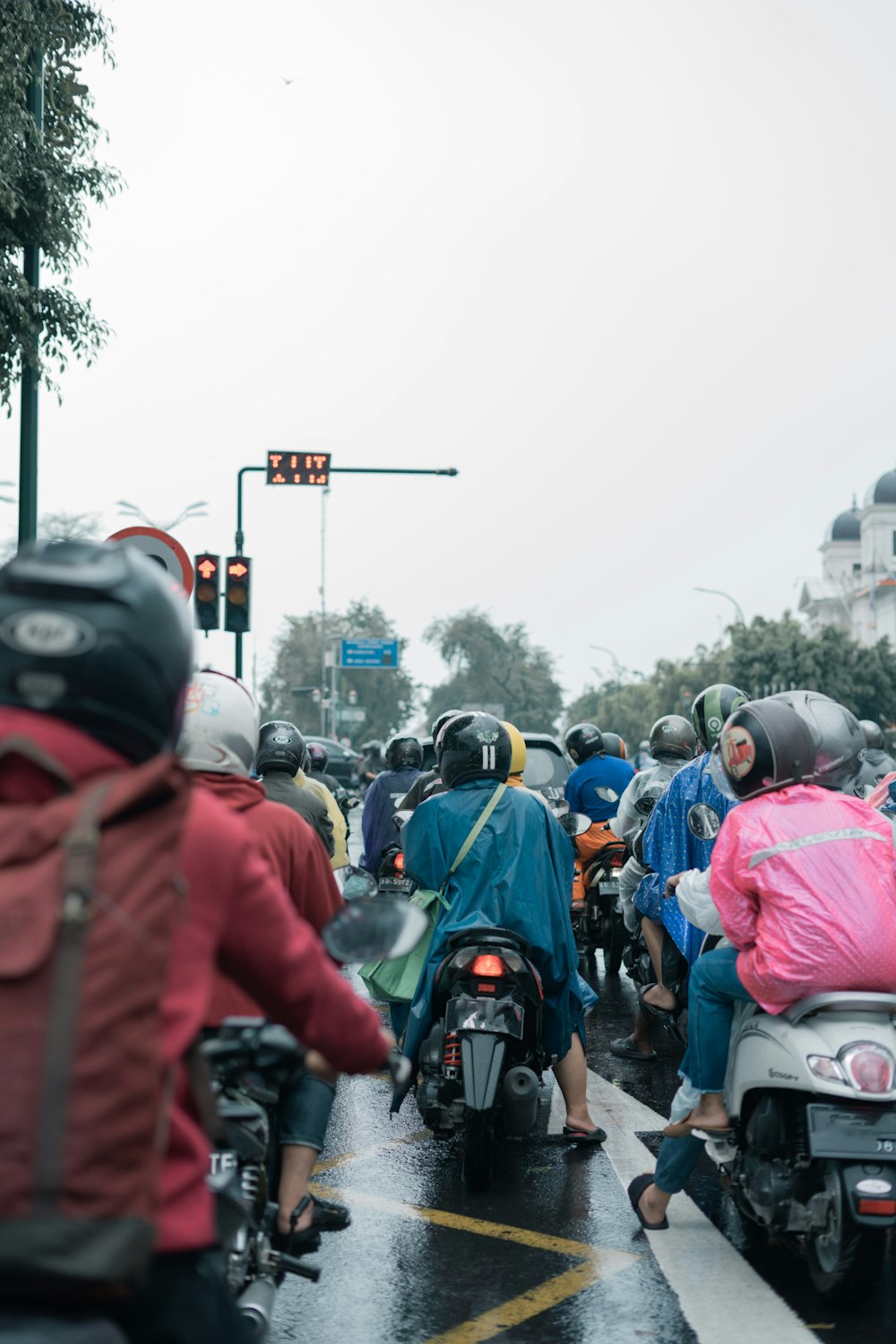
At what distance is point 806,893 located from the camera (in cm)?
446

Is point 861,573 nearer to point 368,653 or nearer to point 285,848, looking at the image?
point 368,653

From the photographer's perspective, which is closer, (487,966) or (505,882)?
(487,966)

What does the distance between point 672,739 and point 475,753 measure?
320cm

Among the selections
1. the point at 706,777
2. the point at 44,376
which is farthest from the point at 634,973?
the point at 44,376

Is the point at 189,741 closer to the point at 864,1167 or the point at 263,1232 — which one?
the point at 263,1232

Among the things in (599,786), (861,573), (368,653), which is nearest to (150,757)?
(599,786)

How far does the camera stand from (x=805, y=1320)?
172 inches

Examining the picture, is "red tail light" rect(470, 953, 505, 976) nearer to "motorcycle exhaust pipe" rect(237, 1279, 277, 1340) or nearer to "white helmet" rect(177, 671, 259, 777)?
"white helmet" rect(177, 671, 259, 777)

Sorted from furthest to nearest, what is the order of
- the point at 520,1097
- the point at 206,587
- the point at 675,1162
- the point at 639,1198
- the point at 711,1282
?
the point at 206,587 → the point at 520,1097 → the point at 639,1198 → the point at 675,1162 → the point at 711,1282

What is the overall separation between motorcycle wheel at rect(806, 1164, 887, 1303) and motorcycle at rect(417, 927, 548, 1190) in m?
1.40

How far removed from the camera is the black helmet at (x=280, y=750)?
676 cm

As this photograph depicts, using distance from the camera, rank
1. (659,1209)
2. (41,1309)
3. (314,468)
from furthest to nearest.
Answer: (314,468)
(659,1209)
(41,1309)

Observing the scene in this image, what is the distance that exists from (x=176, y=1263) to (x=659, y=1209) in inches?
133

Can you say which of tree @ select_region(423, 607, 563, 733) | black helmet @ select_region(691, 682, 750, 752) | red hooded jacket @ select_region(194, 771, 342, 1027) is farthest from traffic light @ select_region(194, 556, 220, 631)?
tree @ select_region(423, 607, 563, 733)
